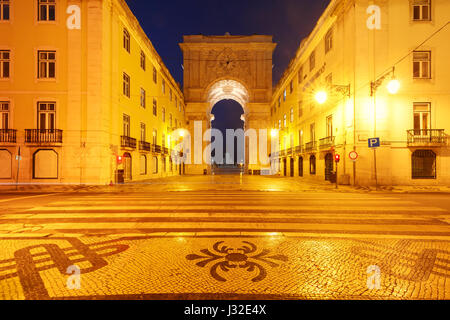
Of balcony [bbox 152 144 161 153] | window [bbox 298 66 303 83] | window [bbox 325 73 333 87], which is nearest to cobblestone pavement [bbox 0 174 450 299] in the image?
window [bbox 325 73 333 87]

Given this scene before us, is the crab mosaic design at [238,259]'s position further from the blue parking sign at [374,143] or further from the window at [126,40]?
the window at [126,40]

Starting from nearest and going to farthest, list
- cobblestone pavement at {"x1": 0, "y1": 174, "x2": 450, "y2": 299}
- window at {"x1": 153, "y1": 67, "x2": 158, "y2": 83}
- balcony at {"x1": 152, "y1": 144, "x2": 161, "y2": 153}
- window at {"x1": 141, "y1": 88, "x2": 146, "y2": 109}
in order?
cobblestone pavement at {"x1": 0, "y1": 174, "x2": 450, "y2": 299} < window at {"x1": 141, "y1": 88, "x2": 146, "y2": 109} < balcony at {"x1": 152, "y1": 144, "x2": 161, "y2": 153} < window at {"x1": 153, "y1": 67, "x2": 158, "y2": 83}

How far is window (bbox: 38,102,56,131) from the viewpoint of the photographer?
57.4 ft

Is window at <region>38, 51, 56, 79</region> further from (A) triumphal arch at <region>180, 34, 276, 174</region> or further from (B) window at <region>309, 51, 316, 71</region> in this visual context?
(A) triumphal arch at <region>180, 34, 276, 174</region>

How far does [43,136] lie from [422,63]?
3078 centimetres

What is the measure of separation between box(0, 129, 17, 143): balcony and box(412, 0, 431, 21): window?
33243 millimetres

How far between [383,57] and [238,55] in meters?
31.2

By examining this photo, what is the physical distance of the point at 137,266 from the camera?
11.2 feet

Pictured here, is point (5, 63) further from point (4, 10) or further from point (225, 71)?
point (225, 71)

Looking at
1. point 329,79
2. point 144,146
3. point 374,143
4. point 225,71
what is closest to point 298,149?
point 329,79

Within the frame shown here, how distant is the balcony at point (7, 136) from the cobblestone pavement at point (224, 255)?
1468 cm

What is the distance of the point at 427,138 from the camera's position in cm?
1650

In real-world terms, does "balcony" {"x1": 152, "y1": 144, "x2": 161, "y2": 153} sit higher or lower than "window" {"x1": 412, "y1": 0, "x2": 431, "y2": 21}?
lower

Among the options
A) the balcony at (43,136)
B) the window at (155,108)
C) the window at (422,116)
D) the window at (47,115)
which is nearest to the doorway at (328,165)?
the window at (422,116)
